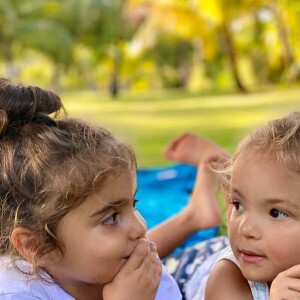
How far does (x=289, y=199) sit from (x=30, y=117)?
0.64 metres

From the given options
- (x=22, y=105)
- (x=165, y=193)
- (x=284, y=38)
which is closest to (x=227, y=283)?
(x=22, y=105)

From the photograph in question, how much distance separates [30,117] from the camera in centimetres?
151

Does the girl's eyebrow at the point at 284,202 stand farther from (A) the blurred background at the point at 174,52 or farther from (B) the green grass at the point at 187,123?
(A) the blurred background at the point at 174,52

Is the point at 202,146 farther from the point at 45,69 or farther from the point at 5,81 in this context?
the point at 45,69

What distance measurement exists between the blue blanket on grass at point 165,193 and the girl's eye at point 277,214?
1.22 metres

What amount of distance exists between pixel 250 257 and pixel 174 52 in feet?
81.9

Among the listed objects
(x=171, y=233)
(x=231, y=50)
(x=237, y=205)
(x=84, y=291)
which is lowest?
(x=231, y=50)

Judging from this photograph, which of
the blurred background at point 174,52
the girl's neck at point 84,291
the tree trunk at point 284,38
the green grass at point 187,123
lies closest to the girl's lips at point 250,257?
the girl's neck at point 84,291

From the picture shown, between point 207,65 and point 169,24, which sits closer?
point 169,24

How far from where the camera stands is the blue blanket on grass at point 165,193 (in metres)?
2.81

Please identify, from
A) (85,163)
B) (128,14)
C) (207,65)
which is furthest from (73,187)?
(207,65)

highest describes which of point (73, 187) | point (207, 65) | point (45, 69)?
point (73, 187)

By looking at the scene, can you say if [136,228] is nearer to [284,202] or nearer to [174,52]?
[284,202]

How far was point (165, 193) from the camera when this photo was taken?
11.0ft
